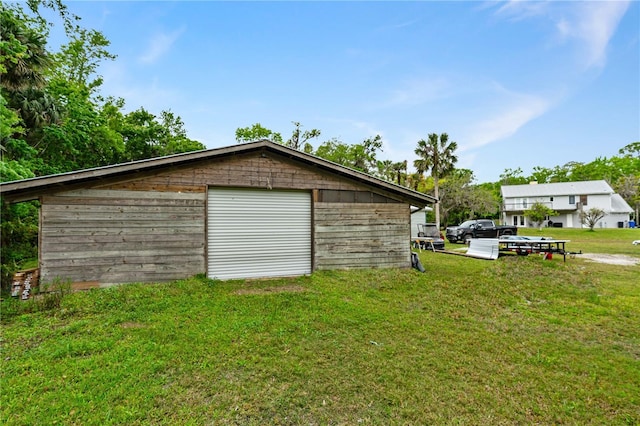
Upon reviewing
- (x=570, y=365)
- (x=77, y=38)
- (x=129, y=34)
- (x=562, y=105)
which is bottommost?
(x=570, y=365)

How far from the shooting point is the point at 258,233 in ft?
26.1

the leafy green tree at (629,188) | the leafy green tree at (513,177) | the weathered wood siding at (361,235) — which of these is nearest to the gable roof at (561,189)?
the leafy green tree at (629,188)

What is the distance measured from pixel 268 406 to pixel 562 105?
21.2m

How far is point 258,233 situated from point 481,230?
60.0 feet

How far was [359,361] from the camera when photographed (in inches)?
138

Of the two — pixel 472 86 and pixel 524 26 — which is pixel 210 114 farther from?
pixel 524 26

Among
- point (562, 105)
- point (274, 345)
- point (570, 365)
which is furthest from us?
point (562, 105)

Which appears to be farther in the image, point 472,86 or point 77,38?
point 77,38

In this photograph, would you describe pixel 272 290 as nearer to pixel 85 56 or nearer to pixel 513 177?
pixel 85 56

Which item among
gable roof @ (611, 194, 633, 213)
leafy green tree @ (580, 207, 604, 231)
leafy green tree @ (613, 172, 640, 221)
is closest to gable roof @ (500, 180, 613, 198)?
gable roof @ (611, 194, 633, 213)

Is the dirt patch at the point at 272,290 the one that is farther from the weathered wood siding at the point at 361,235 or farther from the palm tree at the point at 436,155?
the palm tree at the point at 436,155

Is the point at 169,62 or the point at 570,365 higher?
the point at 169,62

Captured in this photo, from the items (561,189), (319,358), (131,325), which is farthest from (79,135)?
(561,189)

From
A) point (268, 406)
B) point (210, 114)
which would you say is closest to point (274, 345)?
point (268, 406)
